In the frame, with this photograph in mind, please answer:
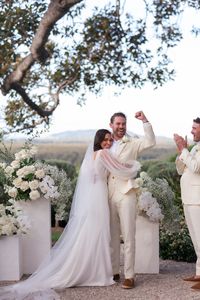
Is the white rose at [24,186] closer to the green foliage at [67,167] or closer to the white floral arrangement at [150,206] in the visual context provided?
the white floral arrangement at [150,206]

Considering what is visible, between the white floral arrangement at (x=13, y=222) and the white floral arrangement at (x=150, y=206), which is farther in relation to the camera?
the white floral arrangement at (x=150, y=206)

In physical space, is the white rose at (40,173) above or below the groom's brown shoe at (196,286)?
above

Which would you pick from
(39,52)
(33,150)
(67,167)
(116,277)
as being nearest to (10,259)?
(116,277)

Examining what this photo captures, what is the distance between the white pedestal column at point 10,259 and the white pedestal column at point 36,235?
0.39 meters

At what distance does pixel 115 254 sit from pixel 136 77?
7.44 m

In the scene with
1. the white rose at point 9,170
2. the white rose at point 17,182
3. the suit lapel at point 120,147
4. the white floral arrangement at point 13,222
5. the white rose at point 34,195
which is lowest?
the white floral arrangement at point 13,222

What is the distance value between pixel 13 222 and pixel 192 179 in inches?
82.9

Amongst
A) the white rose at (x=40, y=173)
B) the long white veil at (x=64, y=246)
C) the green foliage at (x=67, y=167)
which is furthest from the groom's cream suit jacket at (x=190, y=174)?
the green foliage at (x=67, y=167)

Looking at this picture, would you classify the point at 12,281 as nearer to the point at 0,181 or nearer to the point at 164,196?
the point at 0,181

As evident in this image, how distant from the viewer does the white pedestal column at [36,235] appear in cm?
747

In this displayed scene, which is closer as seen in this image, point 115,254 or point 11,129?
point 115,254

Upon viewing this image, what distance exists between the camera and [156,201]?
7.50 m

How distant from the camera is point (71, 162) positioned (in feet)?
48.6

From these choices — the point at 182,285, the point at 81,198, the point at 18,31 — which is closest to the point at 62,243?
the point at 81,198
